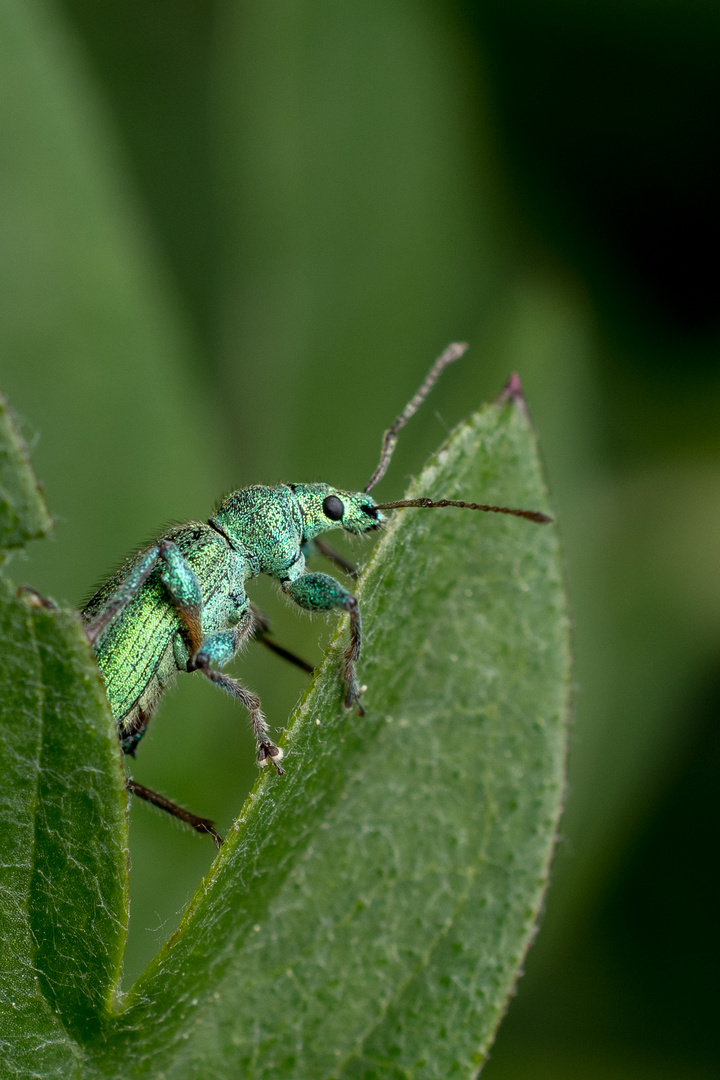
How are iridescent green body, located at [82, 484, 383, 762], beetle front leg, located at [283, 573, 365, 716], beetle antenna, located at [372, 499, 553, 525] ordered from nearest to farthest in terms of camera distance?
beetle antenna, located at [372, 499, 553, 525], beetle front leg, located at [283, 573, 365, 716], iridescent green body, located at [82, 484, 383, 762]

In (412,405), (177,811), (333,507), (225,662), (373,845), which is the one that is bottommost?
(177,811)

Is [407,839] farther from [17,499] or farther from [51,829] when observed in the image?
[17,499]

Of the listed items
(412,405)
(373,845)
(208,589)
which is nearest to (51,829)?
(373,845)

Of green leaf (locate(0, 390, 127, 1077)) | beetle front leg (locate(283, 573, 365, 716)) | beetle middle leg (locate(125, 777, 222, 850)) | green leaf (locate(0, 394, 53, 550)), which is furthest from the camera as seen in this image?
beetle middle leg (locate(125, 777, 222, 850))

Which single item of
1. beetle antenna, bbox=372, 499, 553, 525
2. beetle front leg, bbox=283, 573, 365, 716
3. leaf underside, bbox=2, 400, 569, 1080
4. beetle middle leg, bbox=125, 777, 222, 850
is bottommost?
beetle middle leg, bbox=125, 777, 222, 850

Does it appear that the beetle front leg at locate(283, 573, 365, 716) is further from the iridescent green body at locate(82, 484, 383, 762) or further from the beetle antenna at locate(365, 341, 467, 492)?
the beetle antenna at locate(365, 341, 467, 492)

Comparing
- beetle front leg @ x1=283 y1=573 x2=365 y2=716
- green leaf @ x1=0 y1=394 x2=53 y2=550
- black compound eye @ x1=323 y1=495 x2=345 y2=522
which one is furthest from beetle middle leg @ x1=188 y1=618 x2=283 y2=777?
green leaf @ x1=0 y1=394 x2=53 y2=550
